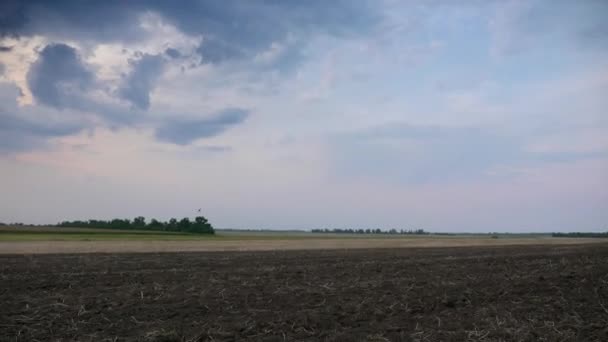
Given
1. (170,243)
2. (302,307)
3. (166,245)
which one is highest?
(302,307)

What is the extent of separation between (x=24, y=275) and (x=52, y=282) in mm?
3131

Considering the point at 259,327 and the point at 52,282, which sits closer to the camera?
the point at 259,327

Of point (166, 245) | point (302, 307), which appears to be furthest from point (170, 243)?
point (302, 307)

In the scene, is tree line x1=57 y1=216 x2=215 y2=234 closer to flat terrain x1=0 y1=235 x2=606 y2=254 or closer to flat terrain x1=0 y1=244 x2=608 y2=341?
flat terrain x1=0 y1=235 x2=606 y2=254

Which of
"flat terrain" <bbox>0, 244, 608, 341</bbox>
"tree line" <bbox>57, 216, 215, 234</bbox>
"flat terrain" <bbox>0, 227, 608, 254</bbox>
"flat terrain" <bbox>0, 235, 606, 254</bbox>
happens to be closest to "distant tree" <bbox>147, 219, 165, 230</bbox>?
"tree line" <bbox>57, 216, 215, 234</bbox>

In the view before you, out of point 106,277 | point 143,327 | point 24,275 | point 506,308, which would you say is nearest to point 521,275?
point 506,308

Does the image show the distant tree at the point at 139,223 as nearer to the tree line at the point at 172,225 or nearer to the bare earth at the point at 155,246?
the tree line at the point at 172,225

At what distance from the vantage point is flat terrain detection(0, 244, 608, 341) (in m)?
8.32

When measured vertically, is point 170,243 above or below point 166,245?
below

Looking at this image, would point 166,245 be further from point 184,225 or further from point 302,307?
point 184,225

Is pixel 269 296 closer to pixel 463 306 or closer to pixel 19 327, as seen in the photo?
pixel 463 306

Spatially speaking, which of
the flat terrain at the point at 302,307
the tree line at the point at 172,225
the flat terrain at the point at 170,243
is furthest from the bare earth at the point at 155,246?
the tree line at the point at 172,225

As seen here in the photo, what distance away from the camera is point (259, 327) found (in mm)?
8734

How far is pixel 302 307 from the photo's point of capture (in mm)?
10570
